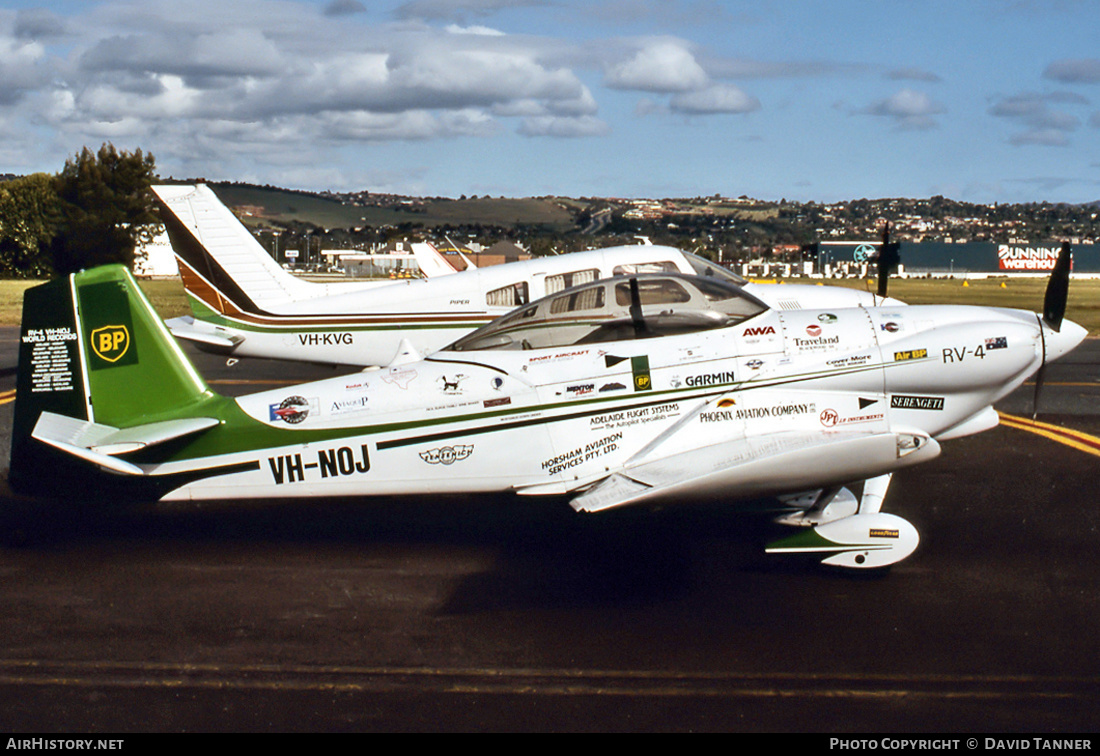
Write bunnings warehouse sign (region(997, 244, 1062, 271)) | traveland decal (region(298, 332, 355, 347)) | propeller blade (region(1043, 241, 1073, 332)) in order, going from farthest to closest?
bunnings warehouse sign (region(997, 244, 1062, 271)) < traveland decal (region(298, 332, 355, 347)) < propeller blade (region(1043, 241, 1073, 332))

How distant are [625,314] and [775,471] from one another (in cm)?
181

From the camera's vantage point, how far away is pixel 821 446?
6.45 m

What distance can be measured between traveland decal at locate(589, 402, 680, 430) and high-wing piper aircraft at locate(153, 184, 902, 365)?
6069 mm

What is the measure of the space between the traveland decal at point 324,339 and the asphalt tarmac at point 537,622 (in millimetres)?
5839

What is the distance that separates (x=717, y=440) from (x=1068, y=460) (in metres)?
5.55

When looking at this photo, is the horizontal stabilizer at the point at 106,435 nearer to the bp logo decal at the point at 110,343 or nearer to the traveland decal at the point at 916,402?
the bp logo decal at the point at 110,343

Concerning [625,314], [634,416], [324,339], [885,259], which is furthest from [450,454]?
[885,259]

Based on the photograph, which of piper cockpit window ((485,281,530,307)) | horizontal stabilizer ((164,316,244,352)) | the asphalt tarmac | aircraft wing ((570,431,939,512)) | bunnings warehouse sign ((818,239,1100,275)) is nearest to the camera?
the asphalt tarmac

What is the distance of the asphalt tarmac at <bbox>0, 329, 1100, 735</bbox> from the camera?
4867mm

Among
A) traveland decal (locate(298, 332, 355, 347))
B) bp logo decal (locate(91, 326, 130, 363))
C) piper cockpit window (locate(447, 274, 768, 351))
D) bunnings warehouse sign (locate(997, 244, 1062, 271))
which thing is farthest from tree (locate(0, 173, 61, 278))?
bunnings warehouse sign (locate(997, 244, 1062, 271))

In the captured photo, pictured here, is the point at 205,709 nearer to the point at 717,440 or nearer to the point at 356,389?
the point at 356,389

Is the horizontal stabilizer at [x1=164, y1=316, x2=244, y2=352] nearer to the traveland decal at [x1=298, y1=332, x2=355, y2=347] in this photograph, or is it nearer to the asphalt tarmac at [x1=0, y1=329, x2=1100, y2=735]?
the traveland decal at [x1=298, y1=332, x2=355, y2=347]

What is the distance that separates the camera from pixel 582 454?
23.5 ft

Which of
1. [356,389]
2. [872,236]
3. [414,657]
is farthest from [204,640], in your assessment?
[872,236]
